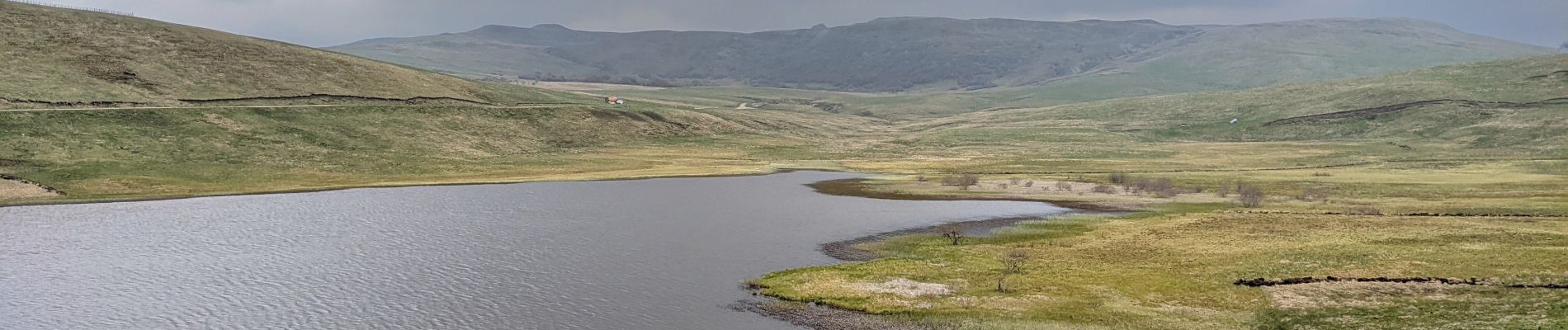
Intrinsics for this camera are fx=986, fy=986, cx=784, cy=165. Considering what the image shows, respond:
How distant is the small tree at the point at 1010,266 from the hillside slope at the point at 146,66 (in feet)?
409

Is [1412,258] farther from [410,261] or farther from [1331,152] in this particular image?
[1331,152]

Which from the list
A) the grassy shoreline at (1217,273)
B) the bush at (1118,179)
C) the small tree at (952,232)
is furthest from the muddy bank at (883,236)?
the bush at (1118,179)

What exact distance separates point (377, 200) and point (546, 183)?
2527cm

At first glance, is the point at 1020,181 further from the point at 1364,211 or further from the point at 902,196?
the point at 1364,211

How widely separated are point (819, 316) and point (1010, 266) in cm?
1617

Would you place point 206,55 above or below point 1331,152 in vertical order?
above

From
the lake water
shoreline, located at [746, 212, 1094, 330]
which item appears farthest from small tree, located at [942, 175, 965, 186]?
shoreline, located at [746, 212, 1094, 330]

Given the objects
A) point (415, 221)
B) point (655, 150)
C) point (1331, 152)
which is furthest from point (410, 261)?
point (1331, 152)

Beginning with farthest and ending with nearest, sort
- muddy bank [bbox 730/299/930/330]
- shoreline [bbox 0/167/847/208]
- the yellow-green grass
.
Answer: shoreline [bbox 0/167/847/208], muddy bank [bbox 730/299/930/330], the yellow-green grass

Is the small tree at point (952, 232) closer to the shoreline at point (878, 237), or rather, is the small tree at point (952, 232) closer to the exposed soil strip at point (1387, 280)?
the shoreline at point (878, 237)

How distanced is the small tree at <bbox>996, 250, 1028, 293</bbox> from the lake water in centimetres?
1140

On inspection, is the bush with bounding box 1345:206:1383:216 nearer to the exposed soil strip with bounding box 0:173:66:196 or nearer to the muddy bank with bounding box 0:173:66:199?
the muddy bank with bounding box 0:173:66:199

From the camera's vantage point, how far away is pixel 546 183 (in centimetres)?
11562

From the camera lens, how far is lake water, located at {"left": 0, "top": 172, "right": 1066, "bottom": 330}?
45.3 m
